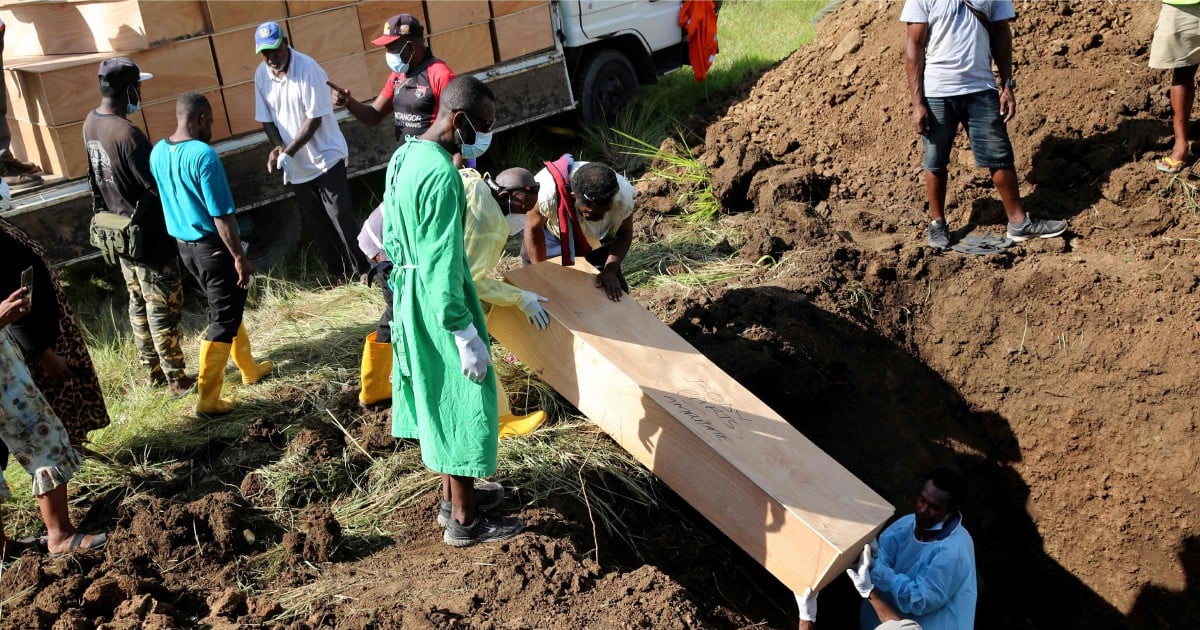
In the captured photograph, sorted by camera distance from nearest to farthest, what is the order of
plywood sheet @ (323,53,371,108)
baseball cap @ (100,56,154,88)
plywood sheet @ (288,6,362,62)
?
baseball cap @ (100,56,154,88) < plywood sheet @ (288,6,362,62) < plywood sheet @ (323,53,371,108)

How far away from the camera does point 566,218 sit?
451cm

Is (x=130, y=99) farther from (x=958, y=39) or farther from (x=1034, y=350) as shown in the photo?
(x=1034, y=350)

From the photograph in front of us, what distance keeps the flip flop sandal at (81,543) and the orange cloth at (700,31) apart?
6.72 meters

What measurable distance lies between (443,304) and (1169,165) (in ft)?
15.7

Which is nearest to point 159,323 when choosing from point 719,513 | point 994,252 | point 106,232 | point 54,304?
point 106,232

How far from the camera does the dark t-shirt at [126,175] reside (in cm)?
Answer: 486

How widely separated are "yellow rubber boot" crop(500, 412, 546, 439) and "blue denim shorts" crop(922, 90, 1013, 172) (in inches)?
117

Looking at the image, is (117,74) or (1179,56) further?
(1179,56)

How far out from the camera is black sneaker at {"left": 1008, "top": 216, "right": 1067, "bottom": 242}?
5.82 metres

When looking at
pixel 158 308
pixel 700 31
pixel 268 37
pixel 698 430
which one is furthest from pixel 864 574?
pixel 700 31

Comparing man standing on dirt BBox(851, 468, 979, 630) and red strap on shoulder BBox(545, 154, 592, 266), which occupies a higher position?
red strap on shoulder BBox(545, 154, 592, 266)

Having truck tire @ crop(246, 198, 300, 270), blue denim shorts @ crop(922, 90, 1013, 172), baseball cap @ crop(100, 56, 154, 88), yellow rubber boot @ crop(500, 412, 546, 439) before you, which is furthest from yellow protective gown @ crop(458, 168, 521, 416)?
truck tire @ crop(246, 198, 300, 270)

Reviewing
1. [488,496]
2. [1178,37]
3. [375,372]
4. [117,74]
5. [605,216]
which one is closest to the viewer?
[488,496]

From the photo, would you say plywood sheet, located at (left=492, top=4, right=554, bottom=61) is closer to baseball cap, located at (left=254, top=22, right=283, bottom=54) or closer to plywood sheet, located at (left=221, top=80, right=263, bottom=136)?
plywood sheet, located at (left=221, top=80, right=263, bottom=136)
